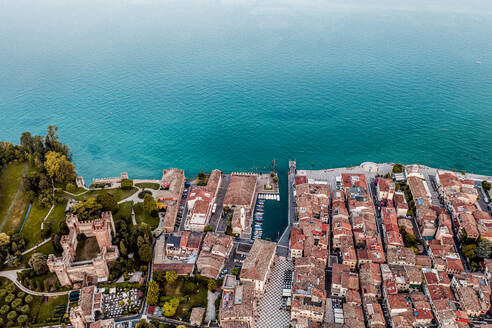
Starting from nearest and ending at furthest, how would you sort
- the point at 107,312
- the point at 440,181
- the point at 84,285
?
1. the point at 107,312
2. the point at 84,285
3. the point at 440,181

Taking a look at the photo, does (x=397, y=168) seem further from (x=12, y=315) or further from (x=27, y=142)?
(x=27, y=142)

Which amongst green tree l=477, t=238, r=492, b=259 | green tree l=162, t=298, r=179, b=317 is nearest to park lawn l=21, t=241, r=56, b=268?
green tree l=162, t=298, r=179, b=317

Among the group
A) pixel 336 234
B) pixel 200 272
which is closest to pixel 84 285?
pixel 200 272

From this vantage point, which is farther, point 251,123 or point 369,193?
point 251,123

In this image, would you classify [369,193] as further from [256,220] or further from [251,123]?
[251,123]


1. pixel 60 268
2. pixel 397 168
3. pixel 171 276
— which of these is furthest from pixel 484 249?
pixel 60 268

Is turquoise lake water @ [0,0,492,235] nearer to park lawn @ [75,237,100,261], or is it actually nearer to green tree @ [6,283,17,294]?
park lawn @ [75,237,100,261]
